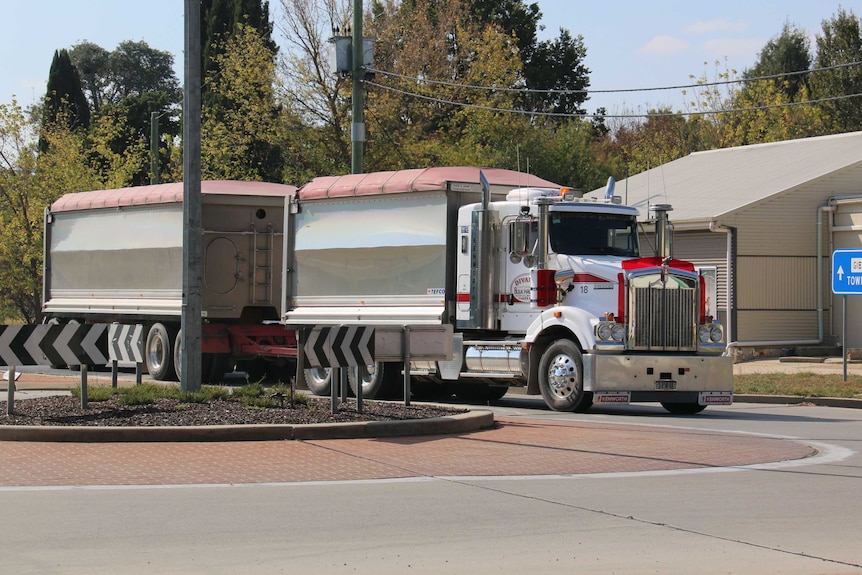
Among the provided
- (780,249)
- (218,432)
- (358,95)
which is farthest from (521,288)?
(780,249)

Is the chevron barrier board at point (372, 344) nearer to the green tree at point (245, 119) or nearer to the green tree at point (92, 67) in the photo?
the green tree at point (245, 119)

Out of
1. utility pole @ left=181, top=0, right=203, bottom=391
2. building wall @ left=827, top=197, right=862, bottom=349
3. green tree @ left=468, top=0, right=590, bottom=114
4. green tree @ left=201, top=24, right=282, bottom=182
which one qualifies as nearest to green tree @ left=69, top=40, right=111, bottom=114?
green tree @ left=468, top=0, right=590, bottom=114

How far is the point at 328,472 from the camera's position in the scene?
11.8 m

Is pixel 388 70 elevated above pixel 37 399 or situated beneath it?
elevated above

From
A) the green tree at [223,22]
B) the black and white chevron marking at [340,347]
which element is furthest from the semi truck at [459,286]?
the green tree at [223,22]

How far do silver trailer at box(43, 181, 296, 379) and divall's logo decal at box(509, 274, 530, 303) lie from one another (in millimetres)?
5755

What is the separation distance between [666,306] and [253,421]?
6.99 m

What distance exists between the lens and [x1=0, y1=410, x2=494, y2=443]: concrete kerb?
43.8ft

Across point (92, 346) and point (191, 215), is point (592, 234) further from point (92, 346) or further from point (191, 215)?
point (92, 346)

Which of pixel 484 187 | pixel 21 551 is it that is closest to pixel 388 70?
pixel 484 187

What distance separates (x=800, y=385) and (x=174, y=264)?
1259 cm

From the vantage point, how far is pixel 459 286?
66.4ft

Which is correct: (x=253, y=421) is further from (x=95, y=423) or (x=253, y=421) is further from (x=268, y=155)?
(x=268, y=155)

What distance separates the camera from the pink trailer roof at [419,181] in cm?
2055
